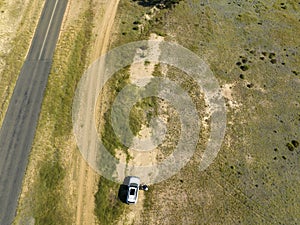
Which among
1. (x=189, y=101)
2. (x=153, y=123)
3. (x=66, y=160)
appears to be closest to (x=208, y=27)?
(x=189, y=101)

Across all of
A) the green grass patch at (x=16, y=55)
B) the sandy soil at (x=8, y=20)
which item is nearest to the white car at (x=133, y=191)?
the green grass patch at (x=16, y=55)

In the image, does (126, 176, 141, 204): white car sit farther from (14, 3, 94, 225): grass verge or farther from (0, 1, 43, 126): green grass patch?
(0, 1, 43, 126): green grass patch

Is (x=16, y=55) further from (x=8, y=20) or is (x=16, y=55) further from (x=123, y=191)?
(x=123, y=191)

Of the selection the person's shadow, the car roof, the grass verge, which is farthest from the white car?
the grass verge

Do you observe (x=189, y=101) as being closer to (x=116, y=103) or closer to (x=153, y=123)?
(x=153, y=123)

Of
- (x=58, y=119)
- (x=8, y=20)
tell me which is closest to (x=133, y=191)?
(x=58, y=119)
